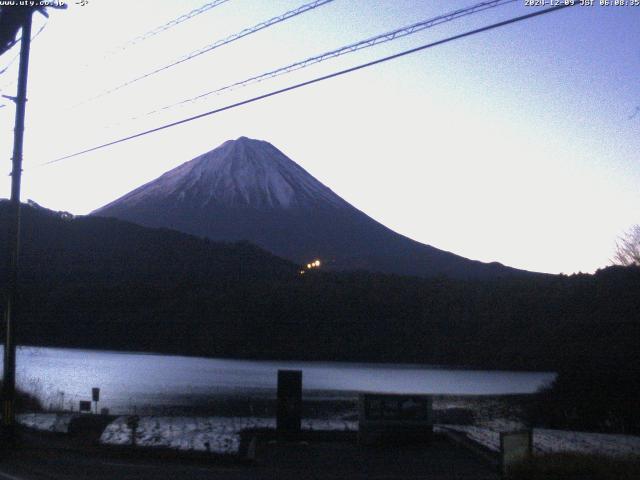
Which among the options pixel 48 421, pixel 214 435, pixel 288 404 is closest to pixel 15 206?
pixel 48 421

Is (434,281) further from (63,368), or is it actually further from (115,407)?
(115,407)

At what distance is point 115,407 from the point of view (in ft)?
90.8

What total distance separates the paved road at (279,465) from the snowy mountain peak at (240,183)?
102m

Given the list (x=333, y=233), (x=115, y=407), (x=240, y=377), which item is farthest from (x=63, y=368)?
(x=333, y=233)

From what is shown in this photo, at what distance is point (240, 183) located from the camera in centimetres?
12950

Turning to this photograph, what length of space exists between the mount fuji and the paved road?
82789 mm

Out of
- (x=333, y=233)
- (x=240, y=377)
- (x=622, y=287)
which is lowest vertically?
(x=240, y=377)

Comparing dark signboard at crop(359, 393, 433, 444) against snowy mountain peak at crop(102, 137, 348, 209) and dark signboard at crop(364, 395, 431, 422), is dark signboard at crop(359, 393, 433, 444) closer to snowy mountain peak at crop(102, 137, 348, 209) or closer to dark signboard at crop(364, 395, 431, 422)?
dark signboard at crop(364, 395, 431, 422)

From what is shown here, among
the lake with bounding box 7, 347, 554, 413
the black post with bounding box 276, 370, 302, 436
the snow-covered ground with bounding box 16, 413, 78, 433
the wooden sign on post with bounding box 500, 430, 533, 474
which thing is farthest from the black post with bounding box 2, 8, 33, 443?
the wooden sign on post with bounding box 500, 430, 533, 474

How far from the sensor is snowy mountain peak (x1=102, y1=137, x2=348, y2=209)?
12369 cm

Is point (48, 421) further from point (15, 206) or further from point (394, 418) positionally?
point (394, 418)

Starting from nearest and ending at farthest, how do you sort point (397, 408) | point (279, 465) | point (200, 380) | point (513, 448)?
1. point (513, 448)
2. point (279, 465)
3. point (397, 408)
4. point (200, 380)

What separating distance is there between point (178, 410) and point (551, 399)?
36.6ft

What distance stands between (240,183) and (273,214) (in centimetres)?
960
